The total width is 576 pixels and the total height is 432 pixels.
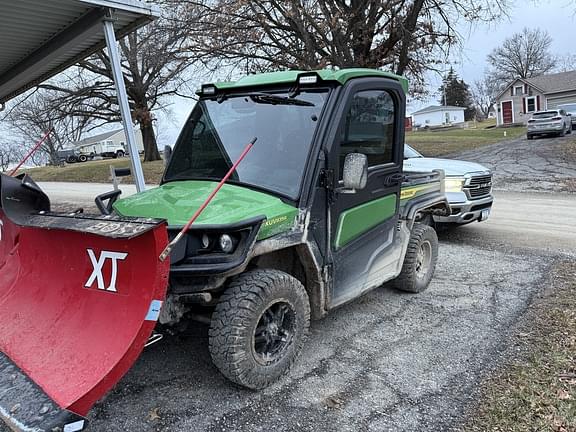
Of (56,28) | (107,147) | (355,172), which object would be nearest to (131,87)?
(56,28)

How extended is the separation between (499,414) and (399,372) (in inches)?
30.0

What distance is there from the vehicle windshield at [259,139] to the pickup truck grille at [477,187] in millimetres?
4590

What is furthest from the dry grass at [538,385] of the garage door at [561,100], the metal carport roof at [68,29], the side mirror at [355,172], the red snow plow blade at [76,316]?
the garage door at [561,100]

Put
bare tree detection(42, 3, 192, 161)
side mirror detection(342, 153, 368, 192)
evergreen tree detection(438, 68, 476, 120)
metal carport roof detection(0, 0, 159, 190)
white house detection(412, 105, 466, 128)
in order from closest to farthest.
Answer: side mirror detection(342, 153, 368, 192) → metal carport roof detection(0, 0, 159, 190) → bare tree detection(42, 3, 192, 161) → white house detection(412, 105, 466, 128) → evergreen tree detection(438, 68, 476, 120)

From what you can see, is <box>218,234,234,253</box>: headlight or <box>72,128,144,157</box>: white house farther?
<box>72,128,144,157</box>: white house

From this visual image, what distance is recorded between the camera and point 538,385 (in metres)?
3.24

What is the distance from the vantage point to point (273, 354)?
3.30 meters

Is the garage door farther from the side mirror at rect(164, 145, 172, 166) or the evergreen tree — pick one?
the side mirror at rect(164, 145, 172, 166)

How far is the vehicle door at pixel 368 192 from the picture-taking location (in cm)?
372

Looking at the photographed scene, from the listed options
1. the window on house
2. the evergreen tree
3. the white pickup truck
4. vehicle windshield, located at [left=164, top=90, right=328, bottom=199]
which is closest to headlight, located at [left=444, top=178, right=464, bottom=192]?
the white pickup truck

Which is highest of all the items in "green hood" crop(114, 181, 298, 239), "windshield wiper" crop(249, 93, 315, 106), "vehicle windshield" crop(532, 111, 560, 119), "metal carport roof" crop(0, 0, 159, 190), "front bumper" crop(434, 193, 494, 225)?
"metal carport roof" crop(0, 0, 159, 190)

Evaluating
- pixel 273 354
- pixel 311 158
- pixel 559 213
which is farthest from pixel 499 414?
pixel 559 213

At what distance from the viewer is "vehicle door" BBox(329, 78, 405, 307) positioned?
12.2ft

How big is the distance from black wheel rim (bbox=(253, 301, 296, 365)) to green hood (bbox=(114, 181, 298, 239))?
553mm
